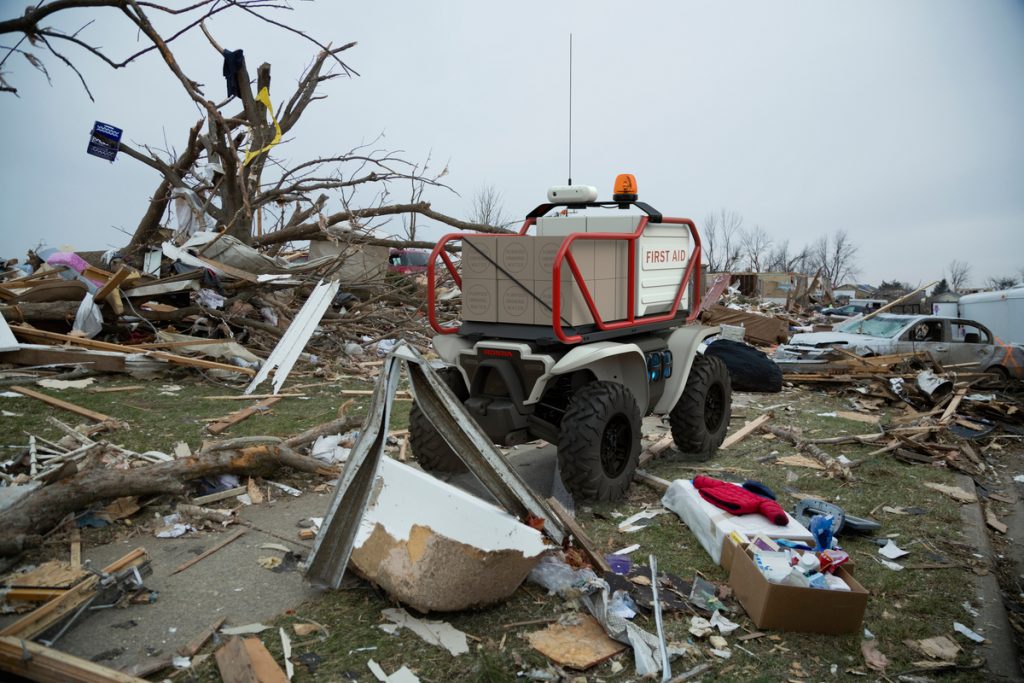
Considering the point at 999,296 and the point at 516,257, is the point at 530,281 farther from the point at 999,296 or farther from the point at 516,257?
the point at 999,296

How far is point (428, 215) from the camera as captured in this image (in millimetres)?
12320

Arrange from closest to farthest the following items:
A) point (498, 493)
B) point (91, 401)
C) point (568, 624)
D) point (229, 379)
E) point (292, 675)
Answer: point (292, 675)
point (568, 624)
point (498, 493)
point (91, 401)
point (229, 379)

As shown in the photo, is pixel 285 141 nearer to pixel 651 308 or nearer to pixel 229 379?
pixel 229 379

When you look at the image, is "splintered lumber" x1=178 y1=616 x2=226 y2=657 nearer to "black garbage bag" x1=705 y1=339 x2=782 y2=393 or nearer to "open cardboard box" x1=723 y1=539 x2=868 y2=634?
"open cardboard box" x1=723 y1=539 x2=868 y2=634

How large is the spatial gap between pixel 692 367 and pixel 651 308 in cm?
82

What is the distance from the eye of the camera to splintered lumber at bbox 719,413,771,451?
7164 millimetres

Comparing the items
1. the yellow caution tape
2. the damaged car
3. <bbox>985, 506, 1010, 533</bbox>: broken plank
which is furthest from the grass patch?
the yellow caution tape

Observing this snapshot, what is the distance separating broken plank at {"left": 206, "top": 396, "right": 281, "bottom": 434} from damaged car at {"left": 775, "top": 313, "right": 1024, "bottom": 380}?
8.33 metres

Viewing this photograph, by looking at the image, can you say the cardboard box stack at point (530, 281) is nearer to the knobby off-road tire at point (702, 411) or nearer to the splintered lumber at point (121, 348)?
the knobby off-road tire at point (702, 411)

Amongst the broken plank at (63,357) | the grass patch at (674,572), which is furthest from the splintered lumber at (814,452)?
the broken plank at (63,357)

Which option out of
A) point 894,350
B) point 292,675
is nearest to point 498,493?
point 292,675

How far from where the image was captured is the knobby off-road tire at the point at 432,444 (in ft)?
17.6

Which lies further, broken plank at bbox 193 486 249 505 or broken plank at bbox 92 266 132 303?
broken plank at bbox 92 266 132 303

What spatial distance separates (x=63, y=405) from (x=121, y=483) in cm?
339
